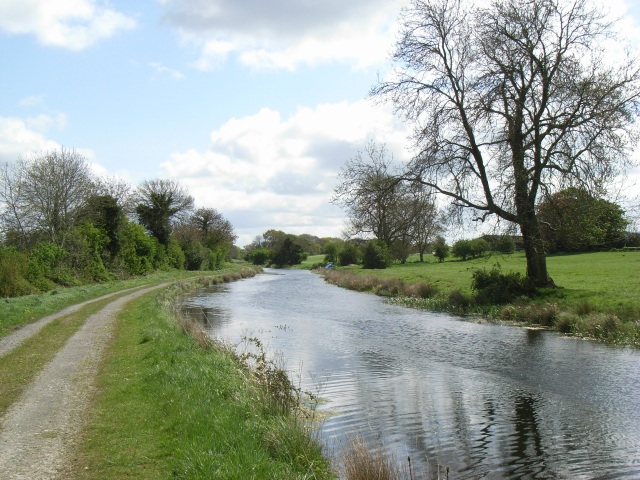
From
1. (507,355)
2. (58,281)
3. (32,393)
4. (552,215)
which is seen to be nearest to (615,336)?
(507,355)

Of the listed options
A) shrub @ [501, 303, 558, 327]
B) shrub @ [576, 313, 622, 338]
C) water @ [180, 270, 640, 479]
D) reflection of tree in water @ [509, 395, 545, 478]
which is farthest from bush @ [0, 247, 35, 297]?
shrub @ [576, 313, 622, 338]

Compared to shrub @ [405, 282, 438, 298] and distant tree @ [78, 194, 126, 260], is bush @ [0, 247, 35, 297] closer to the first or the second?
distant tree @ [78, 194, 126, 260]

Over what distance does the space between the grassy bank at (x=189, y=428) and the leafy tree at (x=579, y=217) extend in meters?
16.4

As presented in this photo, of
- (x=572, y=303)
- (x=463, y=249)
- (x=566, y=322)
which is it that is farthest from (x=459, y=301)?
(x=463, y=249)

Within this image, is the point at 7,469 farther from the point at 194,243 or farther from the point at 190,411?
the point at 194,243

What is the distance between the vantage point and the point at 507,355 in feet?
46.9

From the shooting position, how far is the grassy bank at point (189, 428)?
577 centimetres

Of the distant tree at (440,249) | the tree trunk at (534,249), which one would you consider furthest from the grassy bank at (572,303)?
the distant tree at (440,249)

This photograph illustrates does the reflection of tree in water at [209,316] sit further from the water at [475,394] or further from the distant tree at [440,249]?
the distant tree at [440,249]

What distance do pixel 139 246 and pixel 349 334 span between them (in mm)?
37143

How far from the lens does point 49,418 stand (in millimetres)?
7492

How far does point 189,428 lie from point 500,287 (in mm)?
20078

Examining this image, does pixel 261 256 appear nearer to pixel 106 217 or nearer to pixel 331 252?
pixel 331 252

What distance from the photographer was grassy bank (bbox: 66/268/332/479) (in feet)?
18.9
